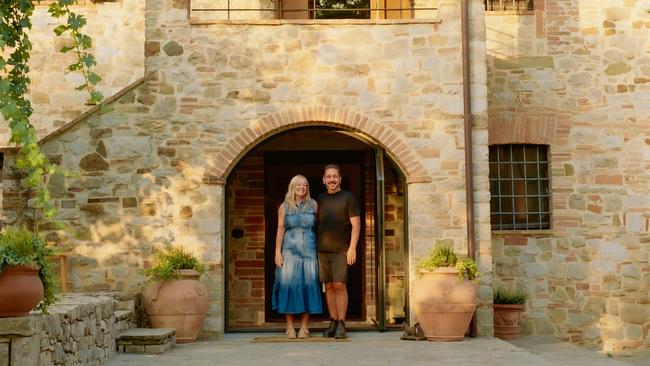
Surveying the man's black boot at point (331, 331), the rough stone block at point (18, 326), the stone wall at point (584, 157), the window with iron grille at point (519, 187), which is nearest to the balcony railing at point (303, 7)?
the stone wall at point (584, 157)

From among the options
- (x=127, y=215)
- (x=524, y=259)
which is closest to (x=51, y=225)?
(x=127, y=215)

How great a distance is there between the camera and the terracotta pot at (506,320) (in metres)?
10.6

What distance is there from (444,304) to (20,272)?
4.66m

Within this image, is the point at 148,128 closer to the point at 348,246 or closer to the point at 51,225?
the point at 51,225

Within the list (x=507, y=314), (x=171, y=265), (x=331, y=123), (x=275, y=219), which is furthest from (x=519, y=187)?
(x=171, y=265)

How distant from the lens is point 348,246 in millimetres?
9289

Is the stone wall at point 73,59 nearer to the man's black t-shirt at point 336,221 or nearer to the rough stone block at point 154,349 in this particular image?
the man's black t-shirt at point 336,221

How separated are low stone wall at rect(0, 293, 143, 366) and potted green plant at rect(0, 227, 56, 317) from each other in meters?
0.10

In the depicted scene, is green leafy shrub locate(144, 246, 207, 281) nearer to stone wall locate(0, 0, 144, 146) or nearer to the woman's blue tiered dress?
the woman's blue tiered dress

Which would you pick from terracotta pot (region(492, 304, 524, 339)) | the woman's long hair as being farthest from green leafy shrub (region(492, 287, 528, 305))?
the woman's long hair

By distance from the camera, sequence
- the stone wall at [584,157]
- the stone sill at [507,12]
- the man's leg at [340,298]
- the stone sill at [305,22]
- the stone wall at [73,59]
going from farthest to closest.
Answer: the stone wall at [73,59], the stone sill at [507,12], the stone wall at [584,157], the stone sill at [305,22], the man's leg at [340,298]

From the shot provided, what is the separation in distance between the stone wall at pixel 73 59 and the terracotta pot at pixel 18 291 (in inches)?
322

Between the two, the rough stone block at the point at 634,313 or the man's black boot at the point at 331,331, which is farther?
the rough stone block at the point at 634,313

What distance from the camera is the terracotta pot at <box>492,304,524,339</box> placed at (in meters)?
10.6
